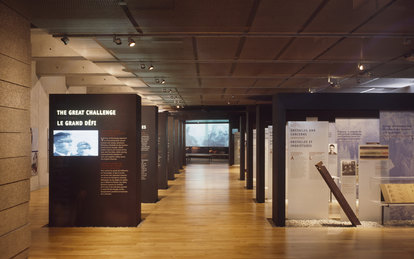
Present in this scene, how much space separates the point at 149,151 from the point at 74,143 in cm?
275

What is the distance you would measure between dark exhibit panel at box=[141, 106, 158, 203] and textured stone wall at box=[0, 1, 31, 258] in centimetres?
495

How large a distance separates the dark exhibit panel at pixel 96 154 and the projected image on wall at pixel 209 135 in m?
21.2

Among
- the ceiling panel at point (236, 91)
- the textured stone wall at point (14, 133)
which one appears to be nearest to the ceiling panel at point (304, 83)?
the ceiling panel at point (236, 91)

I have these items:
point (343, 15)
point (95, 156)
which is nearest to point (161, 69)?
point (95, 156)

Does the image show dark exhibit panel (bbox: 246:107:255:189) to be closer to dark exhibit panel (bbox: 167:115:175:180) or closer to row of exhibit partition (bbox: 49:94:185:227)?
dark exhibit panel (bbox: 167:115:175:180)

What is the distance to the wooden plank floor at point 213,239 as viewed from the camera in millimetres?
5461

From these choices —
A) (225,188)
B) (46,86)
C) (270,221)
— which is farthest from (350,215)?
(46,86)

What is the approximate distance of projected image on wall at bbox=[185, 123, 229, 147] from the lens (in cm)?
2797

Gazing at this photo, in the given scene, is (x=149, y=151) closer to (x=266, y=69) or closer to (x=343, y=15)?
(x=266, y=69)

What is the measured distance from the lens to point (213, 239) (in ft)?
20.2

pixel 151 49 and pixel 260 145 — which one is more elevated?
pixel 151 49

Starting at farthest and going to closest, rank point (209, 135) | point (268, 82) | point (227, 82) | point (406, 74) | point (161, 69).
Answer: point (209, 135)
point (227, 82)
point (268, 82)
point (406, 74)
point (161, 69)

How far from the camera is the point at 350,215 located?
7.16 m

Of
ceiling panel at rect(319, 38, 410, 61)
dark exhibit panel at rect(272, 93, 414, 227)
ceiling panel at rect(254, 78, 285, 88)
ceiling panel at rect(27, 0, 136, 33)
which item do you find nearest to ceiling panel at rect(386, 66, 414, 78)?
dark exhibit panel at rect(272, 93, 414, 227)
